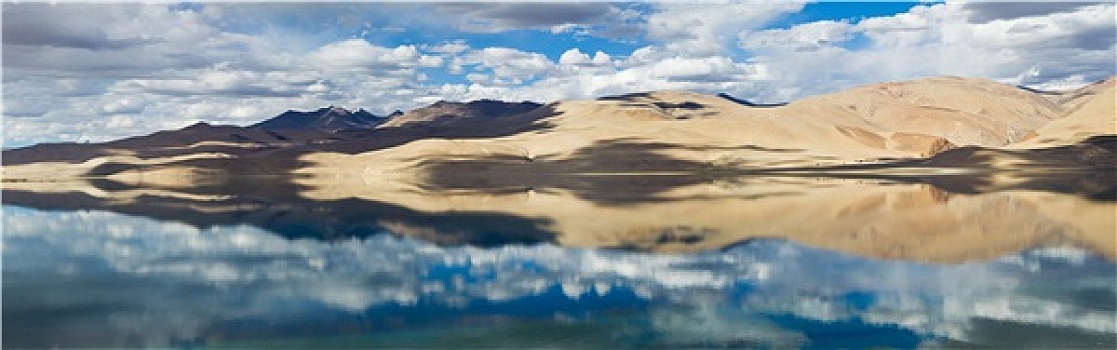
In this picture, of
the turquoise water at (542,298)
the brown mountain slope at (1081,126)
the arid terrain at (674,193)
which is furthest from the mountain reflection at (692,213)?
the brown mountain slope at (1081,126)

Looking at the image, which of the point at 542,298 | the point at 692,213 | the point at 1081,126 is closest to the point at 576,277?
the point at 542,298

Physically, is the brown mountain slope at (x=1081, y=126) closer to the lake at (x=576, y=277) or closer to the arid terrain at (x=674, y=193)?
the arid terrain at (x=674, y=193)

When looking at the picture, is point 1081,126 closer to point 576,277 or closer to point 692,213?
point 692,213

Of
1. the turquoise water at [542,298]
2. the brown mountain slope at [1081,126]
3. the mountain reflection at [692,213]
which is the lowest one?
the turquoise water at [542,298]

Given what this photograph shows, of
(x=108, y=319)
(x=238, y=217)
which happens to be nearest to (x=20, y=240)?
(x=238, y=217)

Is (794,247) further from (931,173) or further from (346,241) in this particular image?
(931,173)
